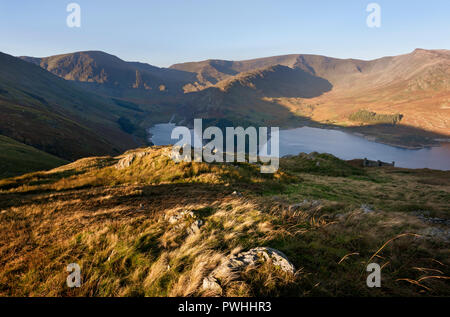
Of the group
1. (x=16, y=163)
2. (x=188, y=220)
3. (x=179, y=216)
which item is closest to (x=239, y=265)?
(x=188, y=220)

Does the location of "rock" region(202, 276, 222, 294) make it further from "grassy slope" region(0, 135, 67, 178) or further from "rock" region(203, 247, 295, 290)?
"grassy slope" region(0, 135, 67, 178)

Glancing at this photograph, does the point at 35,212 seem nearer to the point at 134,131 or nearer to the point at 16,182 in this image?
the point at 16,182

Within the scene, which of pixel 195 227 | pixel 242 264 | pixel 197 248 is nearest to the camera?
pixel 242 264

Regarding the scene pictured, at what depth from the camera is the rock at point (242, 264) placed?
13.7 feet

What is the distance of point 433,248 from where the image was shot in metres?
5.84

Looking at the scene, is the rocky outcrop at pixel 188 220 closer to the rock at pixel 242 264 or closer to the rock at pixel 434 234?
the rock at pixel 242 264

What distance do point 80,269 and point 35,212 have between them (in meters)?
5.59

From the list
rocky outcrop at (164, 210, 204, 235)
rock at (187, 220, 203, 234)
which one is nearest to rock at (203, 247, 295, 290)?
rock at (187, 220, 203, 234)

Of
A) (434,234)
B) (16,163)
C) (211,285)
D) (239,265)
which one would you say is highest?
(239,265)

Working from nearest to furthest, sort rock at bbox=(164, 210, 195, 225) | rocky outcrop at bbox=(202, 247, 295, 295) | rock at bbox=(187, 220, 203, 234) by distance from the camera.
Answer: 1. rocky outcrop at bbox=(202, 247, 295, 295)
2. rock at bbox=(187, 220, 203, 234)
3. rock at bbox=(164, 210, 195, 225)

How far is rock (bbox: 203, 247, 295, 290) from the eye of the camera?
417cm

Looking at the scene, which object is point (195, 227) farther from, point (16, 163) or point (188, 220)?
point (16, 163)

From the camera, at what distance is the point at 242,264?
450 cm
